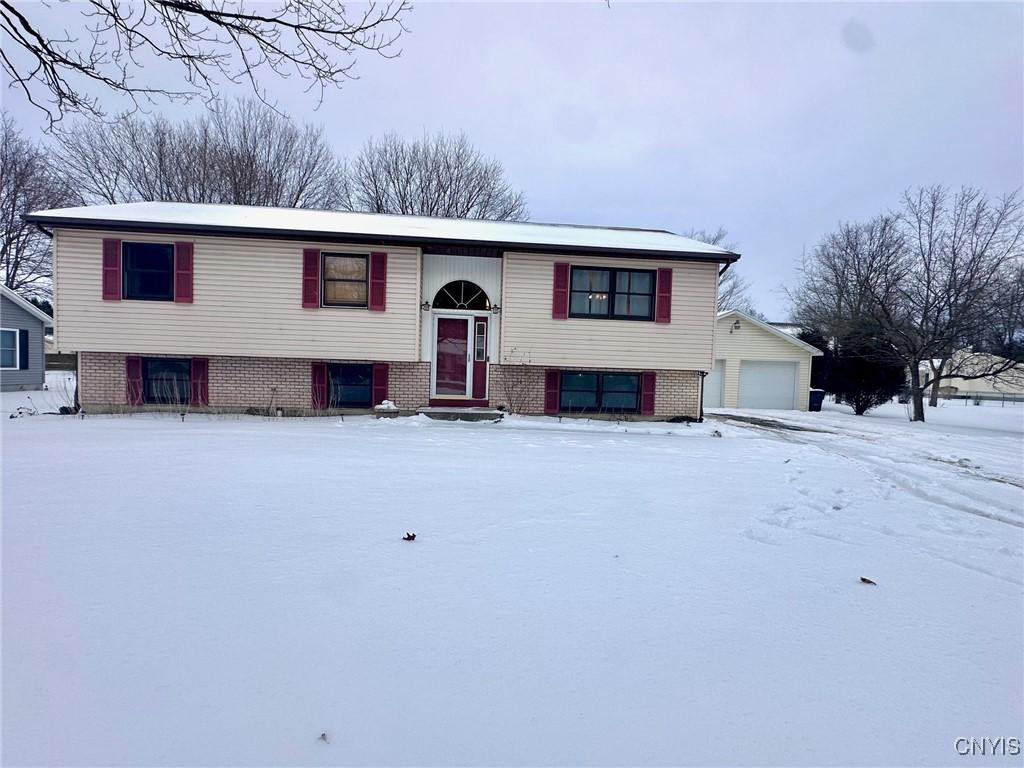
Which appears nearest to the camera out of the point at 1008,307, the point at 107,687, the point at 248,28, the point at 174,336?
the point at 107,687

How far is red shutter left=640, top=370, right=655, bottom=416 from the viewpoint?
13.8 metres

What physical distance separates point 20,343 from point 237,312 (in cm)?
1340

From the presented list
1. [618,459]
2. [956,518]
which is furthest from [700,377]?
[956,518]

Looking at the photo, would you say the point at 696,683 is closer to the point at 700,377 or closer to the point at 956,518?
the point at 956,518

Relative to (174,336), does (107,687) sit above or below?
below

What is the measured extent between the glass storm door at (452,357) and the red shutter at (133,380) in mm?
6880

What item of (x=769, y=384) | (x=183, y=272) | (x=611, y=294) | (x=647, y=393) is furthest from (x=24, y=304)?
(x=769, y=384)

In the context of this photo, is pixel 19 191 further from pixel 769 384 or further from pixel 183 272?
pixel 769 384

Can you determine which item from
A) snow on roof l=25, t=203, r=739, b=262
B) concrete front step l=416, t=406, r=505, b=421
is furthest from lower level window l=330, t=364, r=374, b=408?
snow on roof l=25, t=203, r=739, b=262

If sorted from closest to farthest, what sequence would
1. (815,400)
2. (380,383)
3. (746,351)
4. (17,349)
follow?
(380,383), (17,349), (746,351), (815,400)

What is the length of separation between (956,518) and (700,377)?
8501mm

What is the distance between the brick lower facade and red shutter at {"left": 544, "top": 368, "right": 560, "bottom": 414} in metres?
0.12

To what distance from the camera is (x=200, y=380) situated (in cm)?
1280

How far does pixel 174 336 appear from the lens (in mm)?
12359
